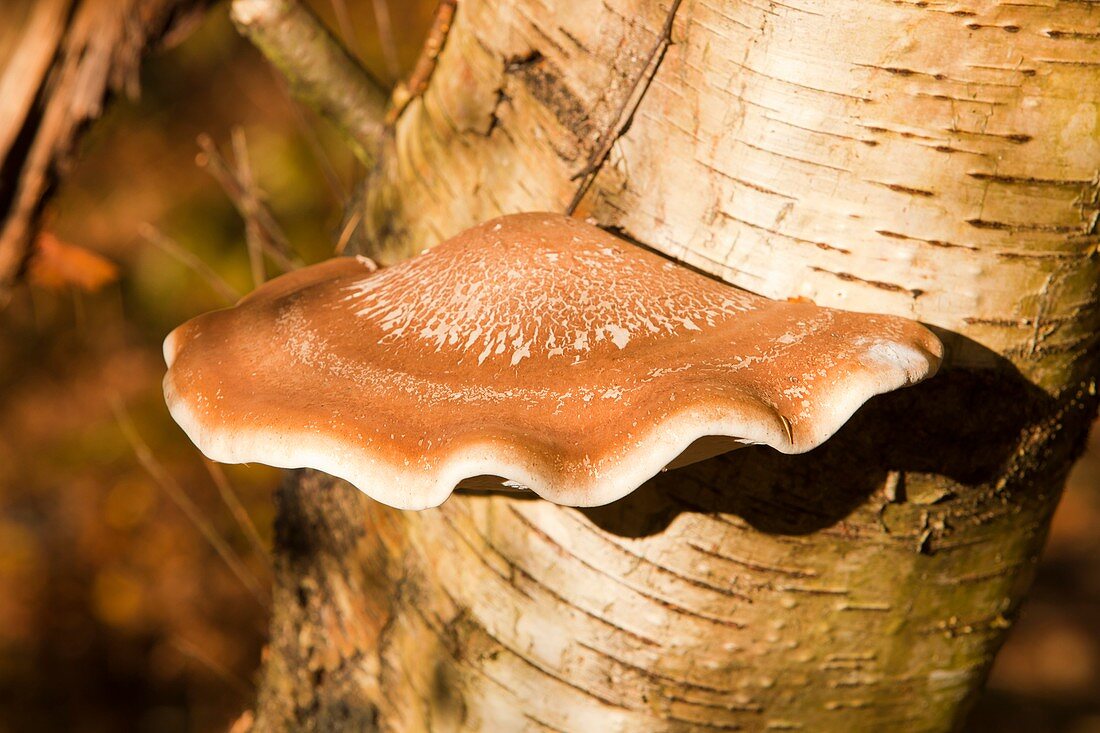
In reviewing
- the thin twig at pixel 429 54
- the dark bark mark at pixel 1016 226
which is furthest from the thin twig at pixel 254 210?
the dark bark mark at pixel 1016 226

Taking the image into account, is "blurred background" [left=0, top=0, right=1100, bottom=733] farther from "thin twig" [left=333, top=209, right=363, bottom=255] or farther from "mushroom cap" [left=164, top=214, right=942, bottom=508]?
"mushroom cap" [left=164, top=214, right=942, bottom=508]

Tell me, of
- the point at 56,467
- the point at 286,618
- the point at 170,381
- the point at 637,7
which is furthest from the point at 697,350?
the point at 56,467

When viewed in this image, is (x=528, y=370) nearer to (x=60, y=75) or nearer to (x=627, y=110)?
(x=627, y=110)

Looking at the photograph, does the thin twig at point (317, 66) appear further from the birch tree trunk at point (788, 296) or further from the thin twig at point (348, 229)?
the birch tree trunk at point (788, 296)

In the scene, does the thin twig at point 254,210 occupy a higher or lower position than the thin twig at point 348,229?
lower

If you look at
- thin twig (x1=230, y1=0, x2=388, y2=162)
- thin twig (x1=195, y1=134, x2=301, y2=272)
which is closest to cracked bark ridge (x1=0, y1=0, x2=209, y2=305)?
thin twig (x1=195, y1=134, x2=301, y2=272)

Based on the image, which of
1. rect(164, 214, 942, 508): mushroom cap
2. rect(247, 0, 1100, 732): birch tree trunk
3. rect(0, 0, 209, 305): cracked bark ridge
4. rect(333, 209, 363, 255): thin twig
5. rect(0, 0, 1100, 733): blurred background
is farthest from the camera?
rect(0, 0, 1100, 733): blurred background

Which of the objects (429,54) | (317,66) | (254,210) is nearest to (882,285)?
(429,54)
